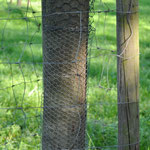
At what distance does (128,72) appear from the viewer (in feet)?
7.18

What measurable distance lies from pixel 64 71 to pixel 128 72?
0.46 meters

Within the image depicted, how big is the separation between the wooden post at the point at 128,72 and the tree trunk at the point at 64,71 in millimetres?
247

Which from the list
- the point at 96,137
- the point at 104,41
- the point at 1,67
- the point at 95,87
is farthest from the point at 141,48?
the point at 96,137

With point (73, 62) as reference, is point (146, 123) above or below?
below

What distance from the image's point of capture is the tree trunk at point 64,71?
2051 mm

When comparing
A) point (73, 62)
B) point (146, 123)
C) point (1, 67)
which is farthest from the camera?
point (1, 67)

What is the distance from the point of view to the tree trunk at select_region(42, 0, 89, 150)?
2.05 meters

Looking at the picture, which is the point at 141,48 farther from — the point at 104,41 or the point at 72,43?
the point at 72,43

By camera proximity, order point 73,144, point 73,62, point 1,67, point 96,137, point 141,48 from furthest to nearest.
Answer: point 141,48, point 1,67, point 96,137, point 73,144, point 73,62

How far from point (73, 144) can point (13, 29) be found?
6005 millimetres

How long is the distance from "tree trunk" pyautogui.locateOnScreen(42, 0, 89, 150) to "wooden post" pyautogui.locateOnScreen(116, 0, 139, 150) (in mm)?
247

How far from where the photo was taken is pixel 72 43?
6.86 ft

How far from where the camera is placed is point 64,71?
2.10 m

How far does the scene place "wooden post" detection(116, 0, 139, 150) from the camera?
6.95 ft
